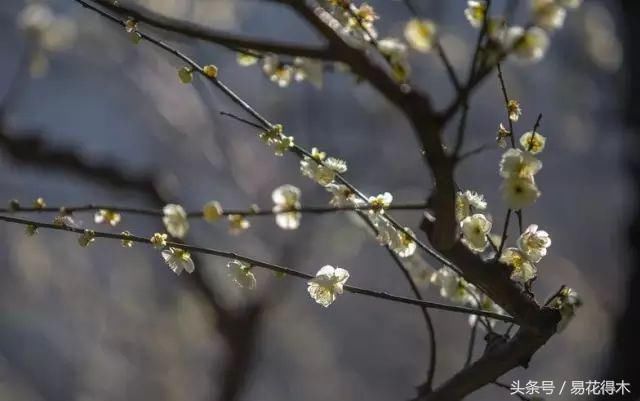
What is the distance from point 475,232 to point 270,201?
1.51 metres

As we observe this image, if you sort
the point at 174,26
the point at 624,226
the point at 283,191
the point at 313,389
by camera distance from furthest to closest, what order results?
the point at 313,389, the point at 624,226, the point at 283,191, the point at 174,26

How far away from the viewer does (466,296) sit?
0.71 metres

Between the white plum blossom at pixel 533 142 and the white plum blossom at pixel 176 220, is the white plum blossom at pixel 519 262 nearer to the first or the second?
the white plum blossom at pixel 533 142

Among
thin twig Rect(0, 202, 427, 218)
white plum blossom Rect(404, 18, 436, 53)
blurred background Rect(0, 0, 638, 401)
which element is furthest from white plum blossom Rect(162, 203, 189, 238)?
blurred background Rect(0, 0, 638, 401)

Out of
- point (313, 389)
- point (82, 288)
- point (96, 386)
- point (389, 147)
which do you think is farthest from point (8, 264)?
point (389, 147)

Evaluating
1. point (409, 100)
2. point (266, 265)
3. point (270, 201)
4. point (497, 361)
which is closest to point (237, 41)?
point (409, 100)

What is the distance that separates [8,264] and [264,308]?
1649mm

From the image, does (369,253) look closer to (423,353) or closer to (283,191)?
(423,353)

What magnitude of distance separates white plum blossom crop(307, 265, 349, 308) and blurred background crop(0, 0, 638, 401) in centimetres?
97

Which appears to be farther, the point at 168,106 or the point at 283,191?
the point at 168,106

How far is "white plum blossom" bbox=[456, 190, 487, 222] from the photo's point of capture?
0.58 meters

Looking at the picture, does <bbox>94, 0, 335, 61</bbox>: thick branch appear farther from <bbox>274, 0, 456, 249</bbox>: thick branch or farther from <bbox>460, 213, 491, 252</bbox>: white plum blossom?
<bbox>460, 213, 491, 252</bbox>: white plum blossom

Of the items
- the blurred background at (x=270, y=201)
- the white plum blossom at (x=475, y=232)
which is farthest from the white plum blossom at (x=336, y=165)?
the blurred background at (x=270, y=201)

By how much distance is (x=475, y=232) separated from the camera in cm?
56
